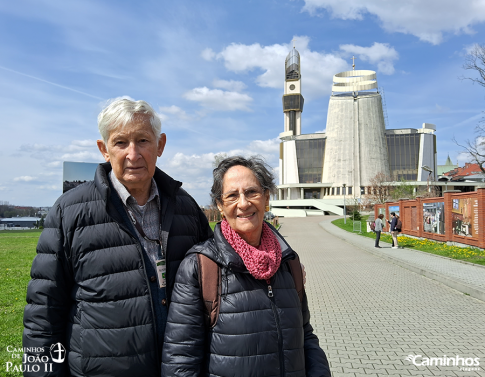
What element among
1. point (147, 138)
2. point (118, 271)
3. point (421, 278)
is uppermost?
point (147, 138)

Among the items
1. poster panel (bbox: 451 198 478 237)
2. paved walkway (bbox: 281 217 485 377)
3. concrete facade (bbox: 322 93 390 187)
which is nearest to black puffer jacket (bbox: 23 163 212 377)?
paved walkway (bbox: 281 217 485 377)

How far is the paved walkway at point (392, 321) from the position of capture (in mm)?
4715

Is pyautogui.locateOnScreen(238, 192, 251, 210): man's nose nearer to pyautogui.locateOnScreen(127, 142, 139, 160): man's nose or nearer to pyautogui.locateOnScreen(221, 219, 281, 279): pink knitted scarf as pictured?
pyautogui.locateOnScreen(221, 219, 281, 279): pink knitted scarf

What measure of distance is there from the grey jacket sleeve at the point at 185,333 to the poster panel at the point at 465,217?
16.2m

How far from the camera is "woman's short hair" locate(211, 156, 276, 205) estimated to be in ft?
7.41

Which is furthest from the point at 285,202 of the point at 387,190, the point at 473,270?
the point at 473,270

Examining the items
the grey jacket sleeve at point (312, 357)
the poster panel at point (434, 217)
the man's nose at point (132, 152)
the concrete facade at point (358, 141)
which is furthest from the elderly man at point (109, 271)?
the concrete facade at point (358, 141)

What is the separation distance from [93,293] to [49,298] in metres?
0.23

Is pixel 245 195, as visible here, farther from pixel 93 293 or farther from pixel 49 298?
pixel 49 298

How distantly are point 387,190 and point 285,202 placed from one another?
22197mm

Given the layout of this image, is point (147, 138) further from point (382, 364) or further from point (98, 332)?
point (382, 364)

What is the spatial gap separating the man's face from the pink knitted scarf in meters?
0.57

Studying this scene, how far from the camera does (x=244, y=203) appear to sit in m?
2.15

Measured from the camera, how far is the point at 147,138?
2199mm
